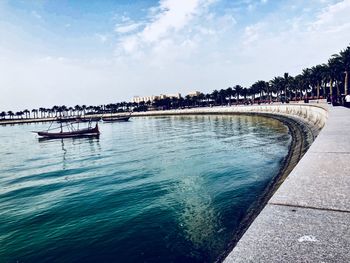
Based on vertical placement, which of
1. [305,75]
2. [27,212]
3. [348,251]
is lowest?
[27,212]

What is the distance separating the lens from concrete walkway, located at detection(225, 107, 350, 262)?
3.59 m

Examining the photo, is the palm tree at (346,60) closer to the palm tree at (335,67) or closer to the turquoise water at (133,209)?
the palm tree at (335,67)

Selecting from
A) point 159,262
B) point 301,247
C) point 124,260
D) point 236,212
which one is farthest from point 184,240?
point 301,247

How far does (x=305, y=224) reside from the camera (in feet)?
14.3

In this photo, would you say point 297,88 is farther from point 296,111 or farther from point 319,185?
point 319,185

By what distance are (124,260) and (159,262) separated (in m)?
1.05

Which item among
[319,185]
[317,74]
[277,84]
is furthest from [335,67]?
[319,185]

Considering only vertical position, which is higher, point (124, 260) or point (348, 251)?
point (348, 251)

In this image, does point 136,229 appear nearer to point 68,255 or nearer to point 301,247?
point 68,255

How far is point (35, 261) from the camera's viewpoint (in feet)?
27.2

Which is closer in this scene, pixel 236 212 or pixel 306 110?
pixel 236 212

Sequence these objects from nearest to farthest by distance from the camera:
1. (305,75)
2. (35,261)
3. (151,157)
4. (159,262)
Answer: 1. (159,262)
2. (35,261)
3. (151,157)
4. (305,75)

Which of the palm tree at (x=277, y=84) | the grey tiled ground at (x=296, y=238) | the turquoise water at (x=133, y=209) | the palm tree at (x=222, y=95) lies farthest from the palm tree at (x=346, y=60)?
the palm tree at (x=222, y=95)

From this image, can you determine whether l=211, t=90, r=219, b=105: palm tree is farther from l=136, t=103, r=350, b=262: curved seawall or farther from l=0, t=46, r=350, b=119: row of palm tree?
l=136, t=103, r=350, b=262: curved seawall
